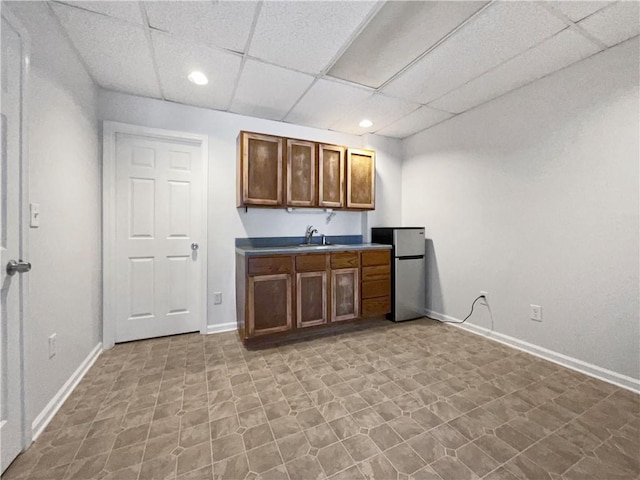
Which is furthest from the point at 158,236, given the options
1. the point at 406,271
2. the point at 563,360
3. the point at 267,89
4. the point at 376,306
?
the point at 563,360

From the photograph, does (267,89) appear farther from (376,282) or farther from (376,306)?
(376,306)

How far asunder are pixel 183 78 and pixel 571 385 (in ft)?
12.8

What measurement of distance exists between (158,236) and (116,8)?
5.87 feet

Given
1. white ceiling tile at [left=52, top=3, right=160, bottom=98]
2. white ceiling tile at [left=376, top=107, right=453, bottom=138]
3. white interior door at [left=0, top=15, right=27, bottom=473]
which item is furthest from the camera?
white ceiling tile at [left=376, top=107, right=453, bottom=138]

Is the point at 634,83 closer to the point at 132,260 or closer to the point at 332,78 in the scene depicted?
the point at 332,78

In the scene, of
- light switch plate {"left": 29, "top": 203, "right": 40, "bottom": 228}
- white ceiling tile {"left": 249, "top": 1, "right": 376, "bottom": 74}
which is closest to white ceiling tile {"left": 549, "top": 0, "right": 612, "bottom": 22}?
white ceiling tile {"left": 249, "top": 1, "right": 376, "bottom": 74}

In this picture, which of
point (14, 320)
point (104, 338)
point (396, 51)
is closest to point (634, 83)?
point (396, 51)

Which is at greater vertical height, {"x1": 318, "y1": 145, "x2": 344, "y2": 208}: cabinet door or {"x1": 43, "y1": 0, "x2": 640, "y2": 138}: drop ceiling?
{"x1": 43, "y1": 0, "x2": 640, "y2": 138}: drop ceiling

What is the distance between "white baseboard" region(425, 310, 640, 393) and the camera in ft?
5.94

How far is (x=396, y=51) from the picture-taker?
1.94 metres

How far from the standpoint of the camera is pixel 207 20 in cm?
164

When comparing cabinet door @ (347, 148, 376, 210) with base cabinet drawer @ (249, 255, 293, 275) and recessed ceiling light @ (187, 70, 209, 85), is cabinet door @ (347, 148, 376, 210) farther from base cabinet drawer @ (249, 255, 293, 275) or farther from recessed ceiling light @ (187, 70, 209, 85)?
recessed ceiling light @ (187, 70, 209, 85)

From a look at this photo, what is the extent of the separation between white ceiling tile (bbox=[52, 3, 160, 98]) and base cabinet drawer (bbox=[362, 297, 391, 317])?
3.01 m

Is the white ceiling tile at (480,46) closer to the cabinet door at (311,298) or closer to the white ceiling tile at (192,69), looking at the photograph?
the white ceiling tile at (192,69)
